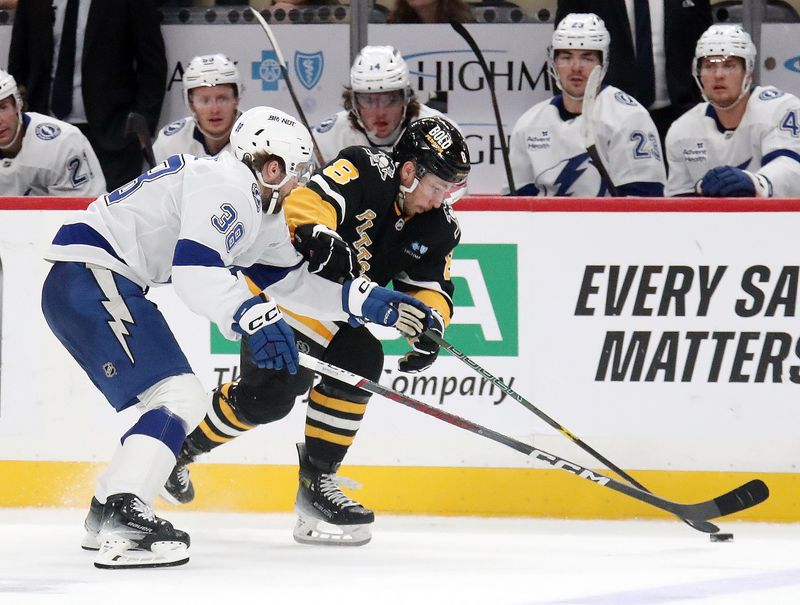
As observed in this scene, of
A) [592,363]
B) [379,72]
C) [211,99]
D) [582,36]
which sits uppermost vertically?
[582,36]

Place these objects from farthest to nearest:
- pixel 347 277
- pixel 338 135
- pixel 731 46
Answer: pixel 338 135
pixel 731 46
pixel 347 277

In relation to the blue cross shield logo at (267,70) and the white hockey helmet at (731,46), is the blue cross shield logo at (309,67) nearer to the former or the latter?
the blue cross shield logo at (267,70)

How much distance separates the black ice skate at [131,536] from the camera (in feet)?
12.8

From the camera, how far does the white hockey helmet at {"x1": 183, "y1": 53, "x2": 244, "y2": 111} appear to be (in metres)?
5.74

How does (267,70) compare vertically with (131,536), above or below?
above

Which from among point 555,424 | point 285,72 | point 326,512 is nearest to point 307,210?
point 326,512

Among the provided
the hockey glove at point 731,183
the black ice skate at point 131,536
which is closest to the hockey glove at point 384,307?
the black ice skate at point 131,536

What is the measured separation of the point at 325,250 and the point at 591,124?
160 centimetres

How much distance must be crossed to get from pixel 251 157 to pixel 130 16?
2.27 metres

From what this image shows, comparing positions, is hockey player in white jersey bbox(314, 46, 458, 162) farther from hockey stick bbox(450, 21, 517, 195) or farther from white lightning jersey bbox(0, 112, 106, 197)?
white lightning jersey bbox(0, 112, 106, 197)

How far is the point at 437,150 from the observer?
4297 mm

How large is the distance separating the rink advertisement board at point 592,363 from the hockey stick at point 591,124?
0.54m

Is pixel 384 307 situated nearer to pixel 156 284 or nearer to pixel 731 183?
pixel 156 284

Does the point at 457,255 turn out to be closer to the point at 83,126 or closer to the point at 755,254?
the point at 755,254
